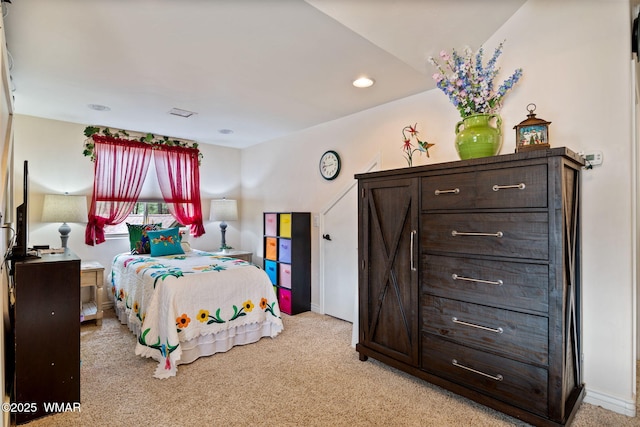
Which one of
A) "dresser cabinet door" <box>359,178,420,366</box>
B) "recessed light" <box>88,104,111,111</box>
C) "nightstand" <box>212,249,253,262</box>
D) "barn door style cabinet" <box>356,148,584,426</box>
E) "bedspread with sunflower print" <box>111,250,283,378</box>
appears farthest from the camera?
"nightstand" <box>212,249,253,262</box>

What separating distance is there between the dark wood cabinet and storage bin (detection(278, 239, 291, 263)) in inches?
89.1

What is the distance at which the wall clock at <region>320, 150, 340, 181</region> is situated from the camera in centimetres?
382

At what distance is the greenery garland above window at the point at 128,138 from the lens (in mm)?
4125

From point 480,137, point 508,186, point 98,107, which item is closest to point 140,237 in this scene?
point 98,107

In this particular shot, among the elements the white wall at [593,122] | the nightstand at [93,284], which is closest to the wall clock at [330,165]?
the white wall at [593,122]

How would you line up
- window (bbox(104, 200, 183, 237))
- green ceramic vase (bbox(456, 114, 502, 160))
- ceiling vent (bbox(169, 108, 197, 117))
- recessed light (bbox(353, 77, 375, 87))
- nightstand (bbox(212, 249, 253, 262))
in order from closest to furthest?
green ceramic vase (bbox(456, 114, 502, 160)) < recessed light (bbox(353, 77, 375, 87)) < ceiling vent (bbox(169, 108, 197, 117)) < window (bbox(104, 200, 183, 237)) < nightstand (bbox(212, 249, 253, 262))

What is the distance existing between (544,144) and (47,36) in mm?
3157

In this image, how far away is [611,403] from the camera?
76.8 inches

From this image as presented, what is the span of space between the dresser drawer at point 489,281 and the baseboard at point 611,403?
0.85 meters

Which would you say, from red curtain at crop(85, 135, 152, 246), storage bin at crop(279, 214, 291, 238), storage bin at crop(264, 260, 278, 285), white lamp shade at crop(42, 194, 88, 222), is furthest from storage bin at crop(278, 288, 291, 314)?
white lamp shade at crop(42, 194, 88, 222)

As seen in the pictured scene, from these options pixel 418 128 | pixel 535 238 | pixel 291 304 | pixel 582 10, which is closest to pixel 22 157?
pixel 291 304

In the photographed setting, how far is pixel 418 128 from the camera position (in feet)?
10.1

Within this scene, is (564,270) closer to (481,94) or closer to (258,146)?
(481,94)

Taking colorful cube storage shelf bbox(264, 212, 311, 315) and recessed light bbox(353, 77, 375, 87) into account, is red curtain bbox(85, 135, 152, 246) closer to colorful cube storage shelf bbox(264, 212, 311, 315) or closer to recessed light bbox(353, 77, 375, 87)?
colorful cube storage shelf bbox(264, 212, 311, 315)
